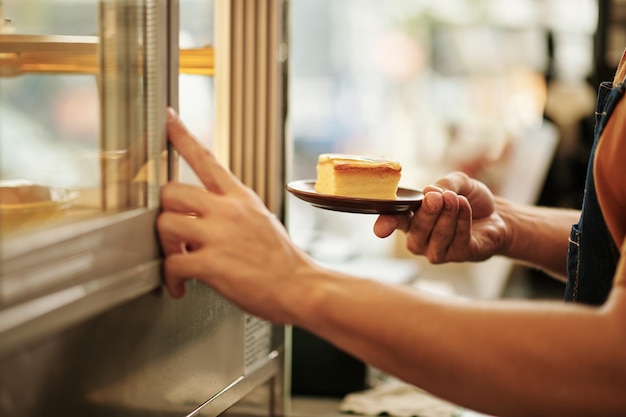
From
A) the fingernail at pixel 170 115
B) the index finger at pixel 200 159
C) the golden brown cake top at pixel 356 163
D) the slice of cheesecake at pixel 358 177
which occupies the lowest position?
the slice of cheesecake at pixel 358 177

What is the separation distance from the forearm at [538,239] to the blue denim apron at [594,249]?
0.30 m

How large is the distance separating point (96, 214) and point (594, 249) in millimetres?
650

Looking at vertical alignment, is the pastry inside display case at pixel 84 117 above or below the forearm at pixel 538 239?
above

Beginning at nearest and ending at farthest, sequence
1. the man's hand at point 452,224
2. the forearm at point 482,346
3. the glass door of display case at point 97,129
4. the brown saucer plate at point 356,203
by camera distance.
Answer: the forearm at point 482,346
the glass door of display case at point 97,129
the brown saucer plate at point 356,203
the man's hand at point 452,224

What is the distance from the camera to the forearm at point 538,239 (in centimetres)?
153

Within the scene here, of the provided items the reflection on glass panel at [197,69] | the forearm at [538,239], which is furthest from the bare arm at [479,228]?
the reflection on glass panel at [197,69]

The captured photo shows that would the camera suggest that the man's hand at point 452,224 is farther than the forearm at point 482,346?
Yes

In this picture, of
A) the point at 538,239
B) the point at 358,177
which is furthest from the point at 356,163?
the point at 538,239

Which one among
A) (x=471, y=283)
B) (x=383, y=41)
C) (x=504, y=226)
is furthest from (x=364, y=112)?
(x=504, y=226)

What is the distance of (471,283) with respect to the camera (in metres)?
3.22

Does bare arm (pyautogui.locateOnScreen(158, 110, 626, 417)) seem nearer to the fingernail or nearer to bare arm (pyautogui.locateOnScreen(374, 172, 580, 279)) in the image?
the fingernail

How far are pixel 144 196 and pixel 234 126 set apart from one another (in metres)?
0.41

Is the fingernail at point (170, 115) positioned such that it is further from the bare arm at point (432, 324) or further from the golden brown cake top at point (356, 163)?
the golden brown cake top at point (356, 163)

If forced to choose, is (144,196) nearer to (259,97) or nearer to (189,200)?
(189,200)
